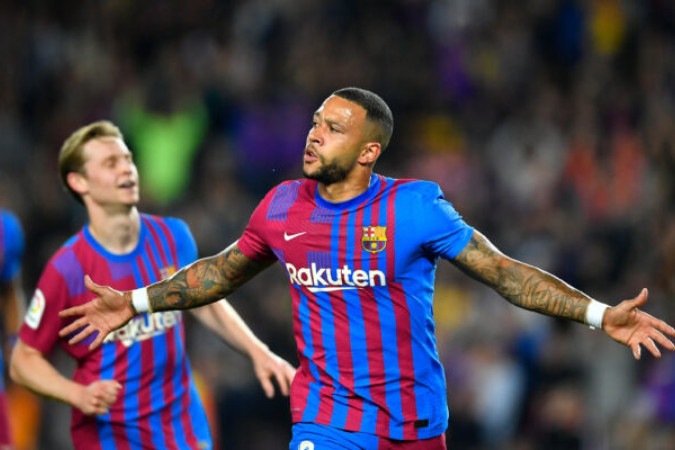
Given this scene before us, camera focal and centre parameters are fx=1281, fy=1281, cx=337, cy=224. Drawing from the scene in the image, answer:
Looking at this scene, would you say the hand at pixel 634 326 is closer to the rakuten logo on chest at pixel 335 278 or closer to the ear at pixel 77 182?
the rakuten logo on chest at pixel 335 278

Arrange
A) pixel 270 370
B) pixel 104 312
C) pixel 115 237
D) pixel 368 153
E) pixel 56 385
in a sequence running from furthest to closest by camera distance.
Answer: pixel 115 237
pixel 270 370
pixel 56 385
pixel 104 312
pixel 368 153

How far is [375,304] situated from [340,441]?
615 millimetres

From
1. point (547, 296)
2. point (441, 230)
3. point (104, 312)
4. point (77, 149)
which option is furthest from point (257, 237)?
point (77, 149)

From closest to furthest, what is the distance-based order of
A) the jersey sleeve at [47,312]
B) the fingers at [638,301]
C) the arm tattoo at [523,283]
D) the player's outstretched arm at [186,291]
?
the fingers at [638,301] → the arm tattoo at [523,283] → the player's outstretched arm at [186,291] → the jersey sleeve at [47,312]

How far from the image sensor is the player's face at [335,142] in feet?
18.5

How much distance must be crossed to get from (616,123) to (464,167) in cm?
148

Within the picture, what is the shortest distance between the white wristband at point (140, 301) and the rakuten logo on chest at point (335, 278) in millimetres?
713

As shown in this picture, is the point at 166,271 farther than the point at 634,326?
Yes

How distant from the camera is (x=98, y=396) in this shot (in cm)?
606

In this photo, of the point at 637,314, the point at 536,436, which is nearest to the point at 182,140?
the point at 536,436

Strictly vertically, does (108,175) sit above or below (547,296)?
above

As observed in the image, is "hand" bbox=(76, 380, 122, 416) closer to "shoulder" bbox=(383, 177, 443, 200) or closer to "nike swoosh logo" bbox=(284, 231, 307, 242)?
"nike swoosh logo" bbox=(284, 231, 307, 242)

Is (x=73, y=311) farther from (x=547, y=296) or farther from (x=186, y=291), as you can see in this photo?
(x=547, y=296)

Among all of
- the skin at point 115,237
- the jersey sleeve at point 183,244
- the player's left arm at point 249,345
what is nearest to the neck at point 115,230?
the skin at point 115,237
